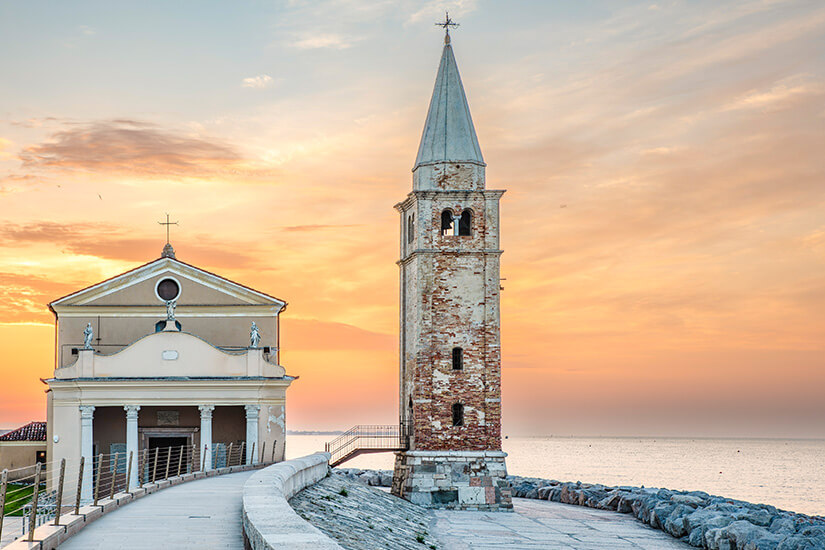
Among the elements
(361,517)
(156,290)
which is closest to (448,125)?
(156,290)

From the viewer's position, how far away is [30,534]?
1117 cm

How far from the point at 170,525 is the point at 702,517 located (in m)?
22.9

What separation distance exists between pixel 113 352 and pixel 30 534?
25952mm

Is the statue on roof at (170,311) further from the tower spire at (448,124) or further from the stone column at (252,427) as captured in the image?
the tower spire at (448,124)

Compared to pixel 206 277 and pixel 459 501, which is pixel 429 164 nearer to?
pixel 206 277

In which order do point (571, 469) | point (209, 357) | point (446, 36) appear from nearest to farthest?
point (209, 357), point (446, 36), point (571, 469)

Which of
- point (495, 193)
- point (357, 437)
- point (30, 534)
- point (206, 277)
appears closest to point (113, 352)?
point (206, 277)

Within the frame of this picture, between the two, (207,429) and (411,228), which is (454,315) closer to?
(411,228)

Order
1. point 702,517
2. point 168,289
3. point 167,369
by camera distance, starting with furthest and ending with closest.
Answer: point 168,289, point 167,369, point 702,517

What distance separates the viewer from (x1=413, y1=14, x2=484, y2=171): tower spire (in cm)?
3819

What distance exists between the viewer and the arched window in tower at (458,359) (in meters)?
36.8

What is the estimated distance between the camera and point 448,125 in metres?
38.7

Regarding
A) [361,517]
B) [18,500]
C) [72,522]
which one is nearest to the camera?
[72,522]

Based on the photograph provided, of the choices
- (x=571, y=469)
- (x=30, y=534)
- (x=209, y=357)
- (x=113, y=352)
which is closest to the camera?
(x=30, y=534)
